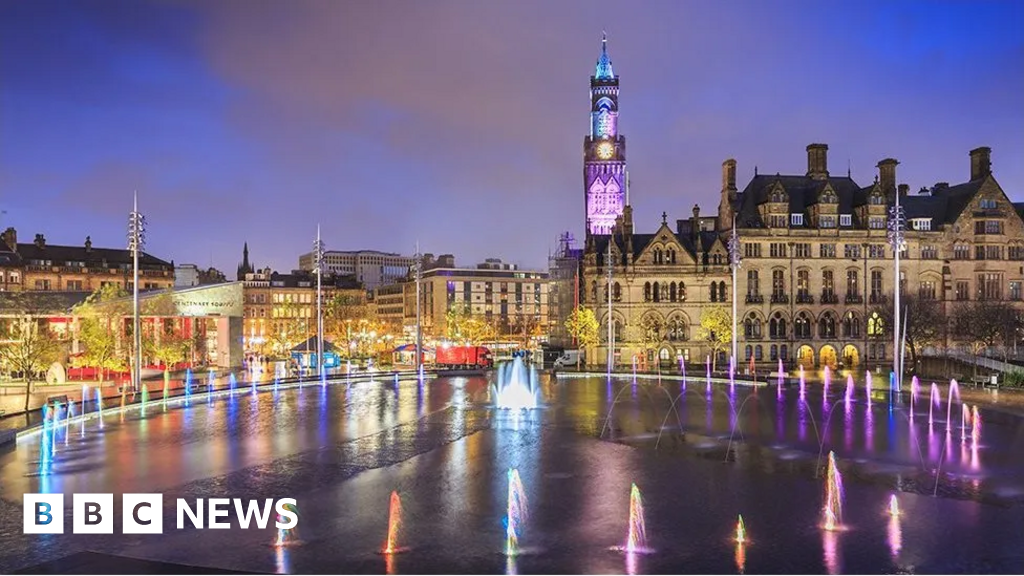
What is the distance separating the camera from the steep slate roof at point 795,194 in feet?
273

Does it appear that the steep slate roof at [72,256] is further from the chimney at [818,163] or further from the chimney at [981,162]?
the chimney at [981,162]

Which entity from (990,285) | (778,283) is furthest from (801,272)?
(990,285)

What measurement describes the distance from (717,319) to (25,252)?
4454 inches

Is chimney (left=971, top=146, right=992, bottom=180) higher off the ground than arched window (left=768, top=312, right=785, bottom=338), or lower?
higher

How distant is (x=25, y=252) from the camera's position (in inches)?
4902

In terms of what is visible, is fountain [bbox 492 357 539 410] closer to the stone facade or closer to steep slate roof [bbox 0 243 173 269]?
the stone facade

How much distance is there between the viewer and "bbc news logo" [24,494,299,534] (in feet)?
60.7

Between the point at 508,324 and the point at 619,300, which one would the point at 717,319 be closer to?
the point at 619,300

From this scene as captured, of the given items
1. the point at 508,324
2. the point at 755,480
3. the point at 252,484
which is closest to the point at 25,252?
the point at 508,324

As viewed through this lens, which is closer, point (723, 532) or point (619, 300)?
point (723, 532)

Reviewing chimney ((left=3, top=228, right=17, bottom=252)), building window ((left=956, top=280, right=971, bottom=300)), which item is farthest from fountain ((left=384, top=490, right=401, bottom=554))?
chimney ((left=3, top=228, right=17, bottom=252))

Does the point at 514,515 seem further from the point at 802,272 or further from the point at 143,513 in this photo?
the point at 802,272

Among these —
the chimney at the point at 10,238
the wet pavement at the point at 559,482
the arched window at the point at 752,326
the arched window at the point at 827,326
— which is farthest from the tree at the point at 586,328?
the chimney at the point at 10,238

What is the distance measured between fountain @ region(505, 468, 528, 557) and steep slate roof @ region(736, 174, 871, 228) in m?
65.8
